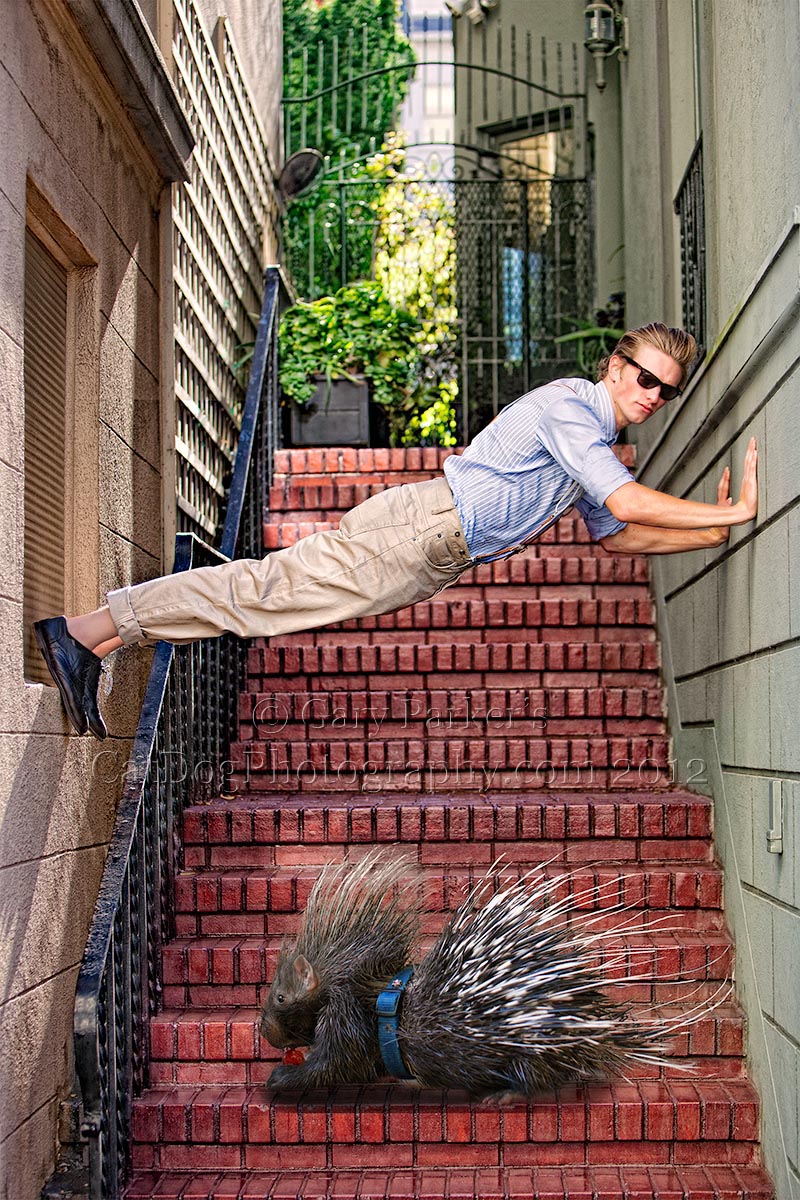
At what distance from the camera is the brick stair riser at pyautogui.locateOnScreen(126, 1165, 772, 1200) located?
11.4 feet

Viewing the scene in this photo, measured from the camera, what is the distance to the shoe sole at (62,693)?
145 inches

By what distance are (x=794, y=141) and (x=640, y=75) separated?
171 inches

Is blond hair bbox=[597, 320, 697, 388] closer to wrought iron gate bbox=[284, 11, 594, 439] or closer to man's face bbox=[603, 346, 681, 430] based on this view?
man's face bbox=[603, 346, 681, 430]

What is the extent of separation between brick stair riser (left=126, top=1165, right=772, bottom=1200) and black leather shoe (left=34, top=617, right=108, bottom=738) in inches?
50.7

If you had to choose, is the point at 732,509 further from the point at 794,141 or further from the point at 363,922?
the point at 363,922

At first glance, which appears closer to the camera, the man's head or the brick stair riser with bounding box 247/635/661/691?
the man's head

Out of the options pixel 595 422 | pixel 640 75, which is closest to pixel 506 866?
pixel 595 422

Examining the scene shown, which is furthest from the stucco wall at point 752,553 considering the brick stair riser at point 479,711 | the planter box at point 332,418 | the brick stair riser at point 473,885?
the planter box at point 332,418

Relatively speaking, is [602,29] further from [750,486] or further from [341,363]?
[750,486]

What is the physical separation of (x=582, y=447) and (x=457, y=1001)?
1.60 m

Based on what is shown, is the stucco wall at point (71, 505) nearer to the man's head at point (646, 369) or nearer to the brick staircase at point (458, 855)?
the brick staircase at point (458, 855)

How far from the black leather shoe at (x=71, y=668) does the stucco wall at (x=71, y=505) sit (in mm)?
57

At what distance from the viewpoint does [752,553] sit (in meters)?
3.85

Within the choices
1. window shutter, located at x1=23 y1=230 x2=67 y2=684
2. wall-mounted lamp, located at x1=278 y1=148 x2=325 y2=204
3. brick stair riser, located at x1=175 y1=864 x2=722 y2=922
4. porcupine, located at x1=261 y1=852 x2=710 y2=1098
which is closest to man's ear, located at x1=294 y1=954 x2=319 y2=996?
porcupine, located at x1=261 y1=852 x2=710 y2=1098
